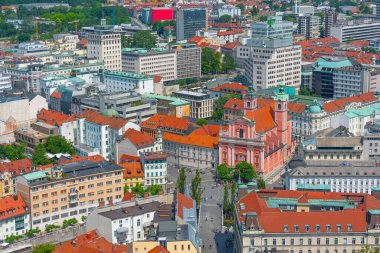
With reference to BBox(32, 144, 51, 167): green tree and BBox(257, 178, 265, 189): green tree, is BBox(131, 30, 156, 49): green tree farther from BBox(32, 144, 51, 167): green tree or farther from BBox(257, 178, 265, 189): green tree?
BBox(257, 178, 265, 189): green tree

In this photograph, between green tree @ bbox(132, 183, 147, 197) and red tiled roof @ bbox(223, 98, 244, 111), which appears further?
red tiled roof @ bbox(223, 98, 244, 111)

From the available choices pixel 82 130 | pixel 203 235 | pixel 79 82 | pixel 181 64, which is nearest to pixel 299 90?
pixel 181 64

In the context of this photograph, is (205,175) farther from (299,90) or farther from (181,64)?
(181,64)

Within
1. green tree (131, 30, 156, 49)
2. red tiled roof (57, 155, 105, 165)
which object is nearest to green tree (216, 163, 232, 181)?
red tiled roof (57, 155, 105, 165)

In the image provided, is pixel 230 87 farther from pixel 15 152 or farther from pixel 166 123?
pixel 15 152

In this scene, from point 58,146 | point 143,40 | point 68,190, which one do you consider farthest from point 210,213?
point 143,40

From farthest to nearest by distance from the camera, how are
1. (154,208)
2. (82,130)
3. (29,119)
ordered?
(29,119) < (82,130) < (154,208)
